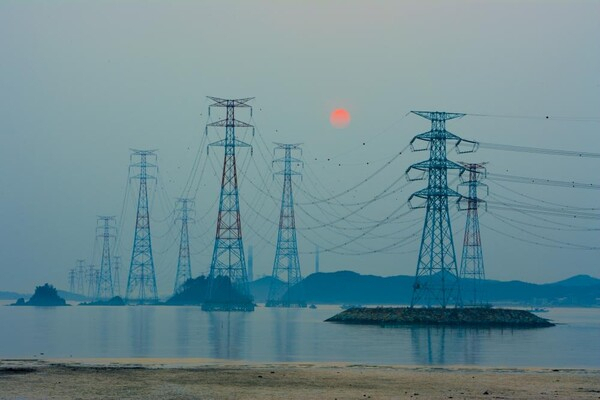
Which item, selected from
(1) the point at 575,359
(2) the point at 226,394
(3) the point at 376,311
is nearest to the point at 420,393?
(2) the point at 226,394

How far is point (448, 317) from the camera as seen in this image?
3730 inches

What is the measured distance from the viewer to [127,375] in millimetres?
40719

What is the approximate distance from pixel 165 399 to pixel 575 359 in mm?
33871

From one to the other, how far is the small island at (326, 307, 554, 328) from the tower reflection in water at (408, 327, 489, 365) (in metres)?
2.15

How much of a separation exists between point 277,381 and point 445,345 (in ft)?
103

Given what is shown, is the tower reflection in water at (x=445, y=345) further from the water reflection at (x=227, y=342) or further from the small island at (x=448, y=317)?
the water reflection at (x=227, y=342)

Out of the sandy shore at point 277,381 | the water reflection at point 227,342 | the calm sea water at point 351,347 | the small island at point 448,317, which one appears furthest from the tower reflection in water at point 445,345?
the water reflection at point 227,342

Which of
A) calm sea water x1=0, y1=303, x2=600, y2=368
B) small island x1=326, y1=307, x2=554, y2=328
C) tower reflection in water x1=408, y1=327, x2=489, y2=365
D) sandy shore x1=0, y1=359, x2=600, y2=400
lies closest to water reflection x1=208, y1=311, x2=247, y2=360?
calm sea water x1=0, y1=303, x2=600, y2=368

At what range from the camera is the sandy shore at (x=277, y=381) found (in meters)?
34.0

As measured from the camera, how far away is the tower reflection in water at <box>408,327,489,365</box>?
55.1 m

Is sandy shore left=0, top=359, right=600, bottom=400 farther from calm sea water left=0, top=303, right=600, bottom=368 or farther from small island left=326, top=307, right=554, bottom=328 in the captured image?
small island left=326, top=307, right=554, bottom=328

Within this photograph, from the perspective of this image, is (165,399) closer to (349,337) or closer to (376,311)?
(349,337)

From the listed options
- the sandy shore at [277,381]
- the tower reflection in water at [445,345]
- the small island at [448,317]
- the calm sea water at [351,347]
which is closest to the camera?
the sandy shore at [277,381]

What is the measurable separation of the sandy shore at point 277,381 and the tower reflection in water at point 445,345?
691cm
